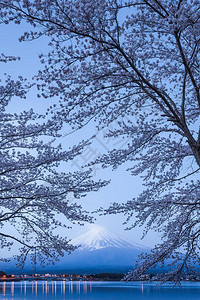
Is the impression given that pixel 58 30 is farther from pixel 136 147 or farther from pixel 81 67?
pixel 136 147

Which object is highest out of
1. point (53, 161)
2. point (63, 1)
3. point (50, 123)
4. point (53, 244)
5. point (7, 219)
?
point (63, 1)

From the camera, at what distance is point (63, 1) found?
14.8ft

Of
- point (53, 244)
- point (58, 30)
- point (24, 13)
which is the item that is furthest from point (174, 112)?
point (53, 244)

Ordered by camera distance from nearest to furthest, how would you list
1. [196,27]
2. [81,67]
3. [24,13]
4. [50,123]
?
[24,13]
[196,27]
[81,67]
[50,123]

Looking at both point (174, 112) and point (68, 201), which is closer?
point (174, 112)

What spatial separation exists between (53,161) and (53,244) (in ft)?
7.80

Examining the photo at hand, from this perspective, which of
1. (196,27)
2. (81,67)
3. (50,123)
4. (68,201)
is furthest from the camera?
(68,201)

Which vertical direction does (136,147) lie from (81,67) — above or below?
below

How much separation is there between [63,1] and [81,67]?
1156 mm

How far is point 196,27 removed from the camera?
15.9 feet

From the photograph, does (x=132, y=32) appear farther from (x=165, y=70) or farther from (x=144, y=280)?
(x=144, y=280)

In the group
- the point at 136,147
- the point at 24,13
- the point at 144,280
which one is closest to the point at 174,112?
the point at 136,147

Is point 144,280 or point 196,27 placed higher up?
point 196,27

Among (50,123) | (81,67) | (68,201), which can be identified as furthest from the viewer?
(68,201)
